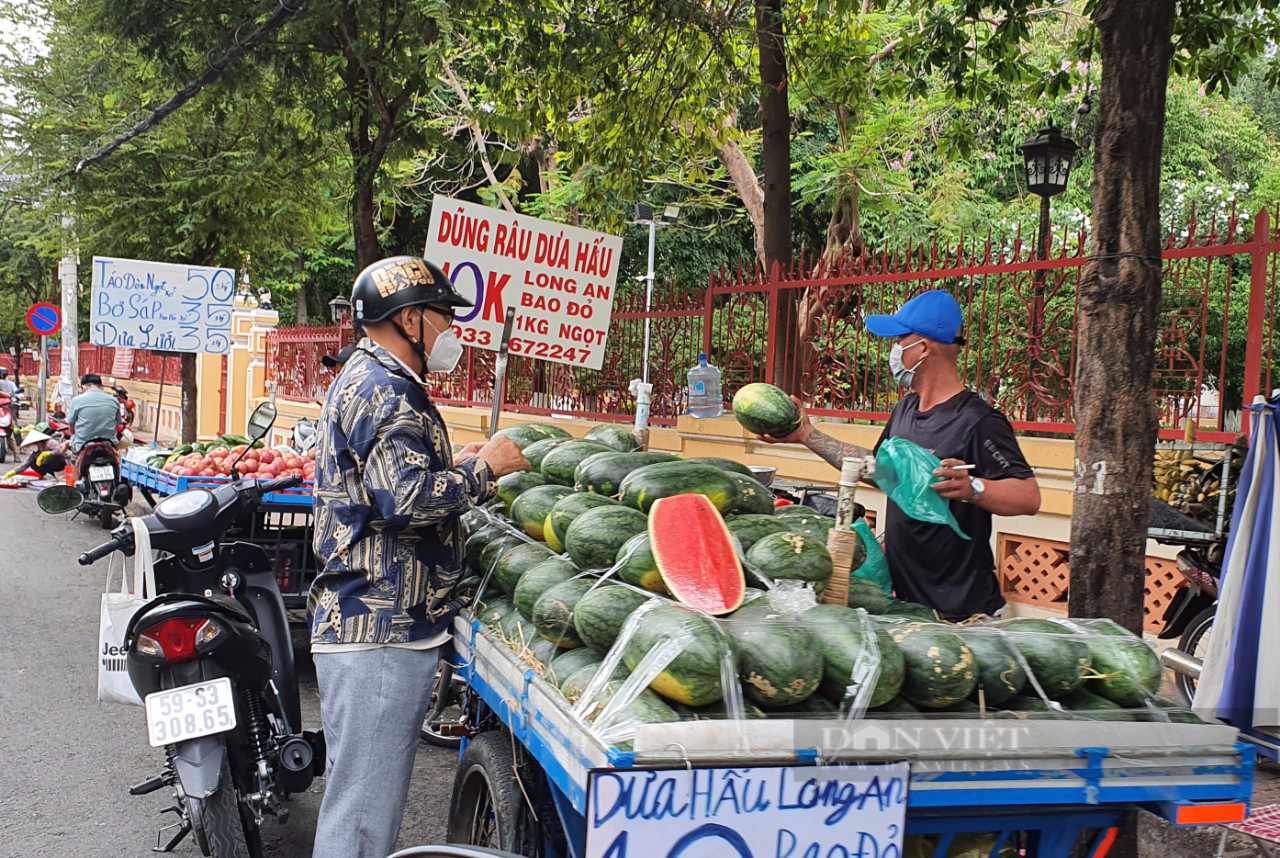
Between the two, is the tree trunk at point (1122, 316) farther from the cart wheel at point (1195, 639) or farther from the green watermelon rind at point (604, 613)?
the cart wheel at point (1195, 639)

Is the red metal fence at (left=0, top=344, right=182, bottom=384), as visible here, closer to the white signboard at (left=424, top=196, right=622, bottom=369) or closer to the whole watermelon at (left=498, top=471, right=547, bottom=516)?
the white signboard at (left=424, top=196, right=622, bottom=369)

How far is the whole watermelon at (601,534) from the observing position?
3.21 meters

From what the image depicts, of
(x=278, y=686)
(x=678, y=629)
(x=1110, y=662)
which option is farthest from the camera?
(x=278, y=686)

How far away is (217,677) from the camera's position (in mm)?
4043

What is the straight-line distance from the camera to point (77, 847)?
4.48 metres

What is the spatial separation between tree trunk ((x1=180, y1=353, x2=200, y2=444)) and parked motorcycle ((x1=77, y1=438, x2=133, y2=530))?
2.93 m

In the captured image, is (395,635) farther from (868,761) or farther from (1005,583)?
(1005,583)

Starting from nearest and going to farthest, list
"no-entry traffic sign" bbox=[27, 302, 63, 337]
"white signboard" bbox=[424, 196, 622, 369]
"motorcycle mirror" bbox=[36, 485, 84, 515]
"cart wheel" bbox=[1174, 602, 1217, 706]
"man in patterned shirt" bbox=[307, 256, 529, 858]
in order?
"man in patterned shirt" bbox=[307, 256, 529, 858] → "white signboard" bbox=[424, 196, 622, 369] → "cart wheel" bbox=[1174, 602, 1217, 706] → "motorcycle mirror" bbox=[36, 485, 84, 515] → "no-entry traffic sign" bbox=[27, 302, 63, 337]

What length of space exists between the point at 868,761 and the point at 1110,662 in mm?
885

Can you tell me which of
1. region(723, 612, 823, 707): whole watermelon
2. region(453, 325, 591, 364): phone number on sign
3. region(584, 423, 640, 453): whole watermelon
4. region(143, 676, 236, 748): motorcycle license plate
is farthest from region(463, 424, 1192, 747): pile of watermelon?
region(453, 325, 591, 364): phone number on sign

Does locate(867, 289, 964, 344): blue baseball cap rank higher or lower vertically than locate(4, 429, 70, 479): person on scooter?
higher

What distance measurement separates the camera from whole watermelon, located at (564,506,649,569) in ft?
10.5

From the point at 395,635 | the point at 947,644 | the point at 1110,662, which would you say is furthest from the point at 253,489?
the point at 1110,662

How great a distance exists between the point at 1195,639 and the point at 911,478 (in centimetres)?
394
